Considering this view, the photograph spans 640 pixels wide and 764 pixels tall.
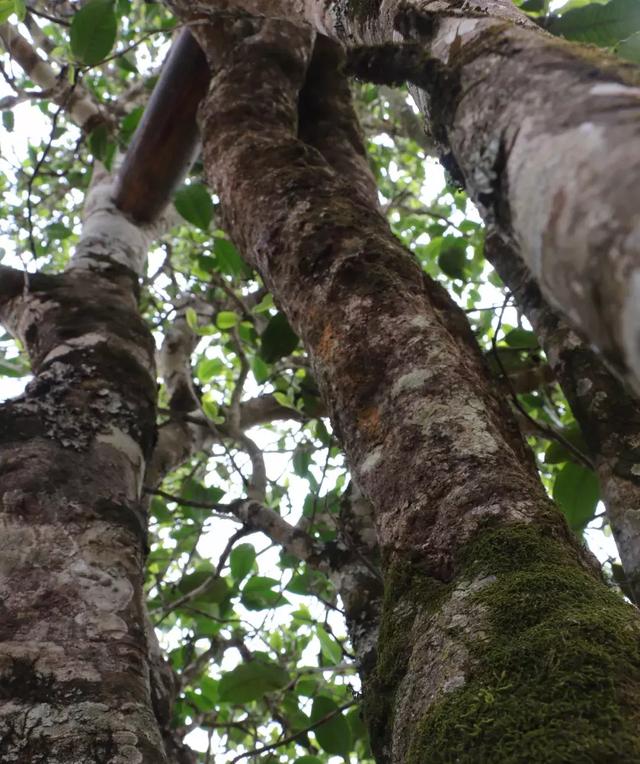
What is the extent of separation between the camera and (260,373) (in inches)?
97.0

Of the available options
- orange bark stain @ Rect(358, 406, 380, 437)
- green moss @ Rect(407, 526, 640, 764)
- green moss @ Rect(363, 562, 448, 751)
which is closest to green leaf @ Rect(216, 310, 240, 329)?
orange bark stain @ Rect(358, 406, 380, 437)

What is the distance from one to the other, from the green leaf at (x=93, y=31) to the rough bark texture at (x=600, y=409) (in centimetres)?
148

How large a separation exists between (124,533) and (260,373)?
129 cm

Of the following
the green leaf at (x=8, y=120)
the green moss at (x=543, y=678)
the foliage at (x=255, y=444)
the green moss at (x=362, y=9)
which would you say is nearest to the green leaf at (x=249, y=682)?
the foliage at (x=255, y=444)

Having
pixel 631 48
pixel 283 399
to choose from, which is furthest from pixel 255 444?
pixel 631 48

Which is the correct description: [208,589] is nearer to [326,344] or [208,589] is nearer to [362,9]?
[326,344]

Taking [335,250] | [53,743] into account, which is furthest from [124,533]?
[335,250]

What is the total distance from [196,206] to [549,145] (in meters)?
1.96

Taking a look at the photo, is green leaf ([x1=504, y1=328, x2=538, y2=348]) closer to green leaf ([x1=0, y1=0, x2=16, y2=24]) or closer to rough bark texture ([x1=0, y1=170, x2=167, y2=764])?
rough bark texture ([x1=0, y1=170, x2=167, y2=764])

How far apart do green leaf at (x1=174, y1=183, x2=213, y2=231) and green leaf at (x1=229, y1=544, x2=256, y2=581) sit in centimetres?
107

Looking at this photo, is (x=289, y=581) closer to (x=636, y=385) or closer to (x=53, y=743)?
(x=53, y=743)

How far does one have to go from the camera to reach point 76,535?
1.14 meters

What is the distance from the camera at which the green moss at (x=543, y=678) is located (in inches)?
19.5

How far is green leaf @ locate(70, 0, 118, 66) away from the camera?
2049mm
